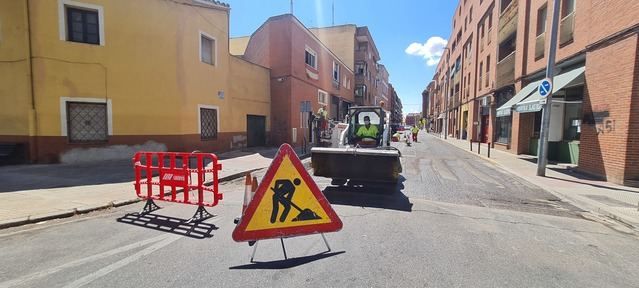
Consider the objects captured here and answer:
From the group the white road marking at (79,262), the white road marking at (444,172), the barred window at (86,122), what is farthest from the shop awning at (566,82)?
the barred window at (86,122)

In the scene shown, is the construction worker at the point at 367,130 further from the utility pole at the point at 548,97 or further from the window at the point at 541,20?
the window at the point at 541,20

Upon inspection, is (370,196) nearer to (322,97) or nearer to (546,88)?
(546,88)

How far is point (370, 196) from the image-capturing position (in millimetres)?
6926

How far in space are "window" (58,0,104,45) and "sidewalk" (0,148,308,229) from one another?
15.8ft

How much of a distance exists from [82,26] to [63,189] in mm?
7555

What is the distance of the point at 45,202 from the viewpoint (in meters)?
5.96

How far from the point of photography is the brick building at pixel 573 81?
8.12 metres

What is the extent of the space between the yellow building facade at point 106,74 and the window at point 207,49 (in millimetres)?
54

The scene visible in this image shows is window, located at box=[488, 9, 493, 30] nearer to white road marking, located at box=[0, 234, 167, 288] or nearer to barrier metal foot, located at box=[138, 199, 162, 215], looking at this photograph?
barrier metal foot, located at box=[138, 199, 162, 215]

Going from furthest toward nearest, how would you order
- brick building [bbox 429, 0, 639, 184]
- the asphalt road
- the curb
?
brick building [bbox 429, 0, 639, 184] < the curb < the asphalt road

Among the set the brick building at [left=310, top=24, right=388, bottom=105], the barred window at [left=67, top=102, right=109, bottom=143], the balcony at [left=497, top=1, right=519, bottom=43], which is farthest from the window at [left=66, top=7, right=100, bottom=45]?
the brick building at [left=310, top=24, right=388, bottom=105]

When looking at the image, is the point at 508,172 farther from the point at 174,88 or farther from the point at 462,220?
the point at 174,88

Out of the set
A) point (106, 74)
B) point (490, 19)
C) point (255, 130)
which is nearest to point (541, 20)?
point (490, 19)

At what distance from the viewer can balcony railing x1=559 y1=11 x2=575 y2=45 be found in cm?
1146
